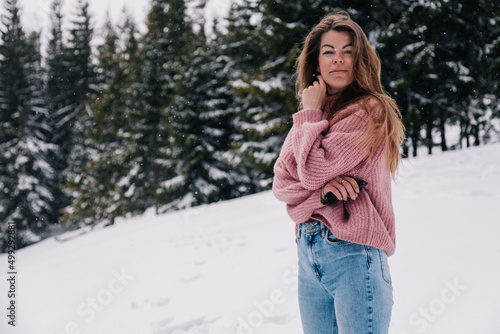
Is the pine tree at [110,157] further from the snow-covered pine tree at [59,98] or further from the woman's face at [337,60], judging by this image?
the woman's face at [337,60]

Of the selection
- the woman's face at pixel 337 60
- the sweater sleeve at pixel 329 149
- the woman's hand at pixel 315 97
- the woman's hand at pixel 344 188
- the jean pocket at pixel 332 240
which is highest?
the woman's face at pixel 337 60

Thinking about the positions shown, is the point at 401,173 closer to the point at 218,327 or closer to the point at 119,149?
the point at 218,327

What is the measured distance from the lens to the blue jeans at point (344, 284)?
130cm

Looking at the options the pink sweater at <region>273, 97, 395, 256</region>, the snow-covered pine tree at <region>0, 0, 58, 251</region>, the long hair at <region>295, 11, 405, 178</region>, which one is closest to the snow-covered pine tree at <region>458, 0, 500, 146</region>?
the long hair at <region>295, 11, 405, 178</region>

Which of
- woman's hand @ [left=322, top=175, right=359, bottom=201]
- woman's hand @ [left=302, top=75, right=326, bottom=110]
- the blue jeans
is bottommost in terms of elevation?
the blue jeans

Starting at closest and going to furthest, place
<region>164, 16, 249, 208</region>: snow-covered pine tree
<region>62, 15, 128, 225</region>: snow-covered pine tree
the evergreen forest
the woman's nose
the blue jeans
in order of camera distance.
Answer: the blue jeans
the woman's nose
the evergreen forest
<region>164, 16, 249, 208</region>: snow-covered pine tree
<region>62, 15, 128, 225</region>: snow-covered pine tree

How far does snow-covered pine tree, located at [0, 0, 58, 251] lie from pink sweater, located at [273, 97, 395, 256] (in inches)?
1067

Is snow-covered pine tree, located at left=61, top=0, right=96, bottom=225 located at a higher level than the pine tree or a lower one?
higher

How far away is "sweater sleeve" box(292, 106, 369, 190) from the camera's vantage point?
137 centimetres

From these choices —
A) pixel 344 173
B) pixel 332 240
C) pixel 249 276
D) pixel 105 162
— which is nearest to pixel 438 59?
pixel 249 276

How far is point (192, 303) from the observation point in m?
3.98

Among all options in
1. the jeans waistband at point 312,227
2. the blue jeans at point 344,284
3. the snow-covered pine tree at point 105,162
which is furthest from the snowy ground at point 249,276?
the snow-covered pine tree at point 105,162

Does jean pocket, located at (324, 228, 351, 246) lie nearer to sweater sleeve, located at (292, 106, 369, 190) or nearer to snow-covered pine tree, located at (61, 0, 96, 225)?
sweater sleeve, located at (292, 106, 369, 190)

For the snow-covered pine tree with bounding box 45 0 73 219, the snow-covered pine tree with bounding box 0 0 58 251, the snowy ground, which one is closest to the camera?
the snowy ground
